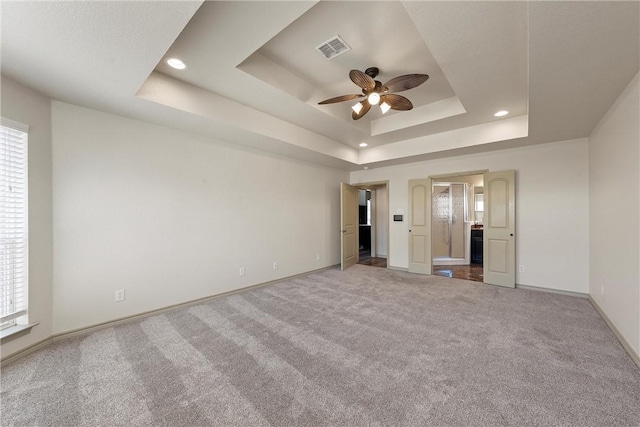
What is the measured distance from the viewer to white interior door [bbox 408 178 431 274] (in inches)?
205

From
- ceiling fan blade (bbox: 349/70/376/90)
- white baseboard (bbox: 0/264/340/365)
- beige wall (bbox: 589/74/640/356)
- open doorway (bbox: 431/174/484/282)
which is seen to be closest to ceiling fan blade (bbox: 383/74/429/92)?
ceiling fan blade (bbox: 349/70/376/90)

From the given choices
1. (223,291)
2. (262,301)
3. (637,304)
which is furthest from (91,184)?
(637,304)

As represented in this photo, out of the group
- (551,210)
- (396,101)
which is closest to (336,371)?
(396,101)

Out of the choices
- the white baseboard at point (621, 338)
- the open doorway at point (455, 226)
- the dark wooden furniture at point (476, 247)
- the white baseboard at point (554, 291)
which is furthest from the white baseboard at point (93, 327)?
the dark wooden furniture at point (476, 247)

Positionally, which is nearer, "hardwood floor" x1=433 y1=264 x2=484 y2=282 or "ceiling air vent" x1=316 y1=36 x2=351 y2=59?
"ceiling air vent" x1=316 y1=36 x2=351 y2=59

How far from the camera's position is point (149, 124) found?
3.09 metres

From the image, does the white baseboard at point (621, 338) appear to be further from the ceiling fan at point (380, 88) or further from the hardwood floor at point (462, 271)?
the ceiling fan at point (380, 88)

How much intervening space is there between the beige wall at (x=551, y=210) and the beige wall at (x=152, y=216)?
4152 mm

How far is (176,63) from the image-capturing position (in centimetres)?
239

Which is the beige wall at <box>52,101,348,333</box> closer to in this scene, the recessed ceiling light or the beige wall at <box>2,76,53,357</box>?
the beige wall at <box>2,76,53,357</box>

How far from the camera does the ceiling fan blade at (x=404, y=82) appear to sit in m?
2.32

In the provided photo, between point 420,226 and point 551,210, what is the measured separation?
2109mm

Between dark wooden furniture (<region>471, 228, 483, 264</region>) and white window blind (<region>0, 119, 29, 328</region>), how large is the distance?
25.7ft

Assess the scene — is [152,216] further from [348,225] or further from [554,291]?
[554,291]
